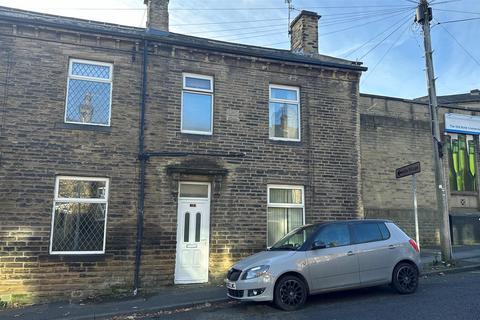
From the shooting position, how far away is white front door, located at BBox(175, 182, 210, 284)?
10789 mm

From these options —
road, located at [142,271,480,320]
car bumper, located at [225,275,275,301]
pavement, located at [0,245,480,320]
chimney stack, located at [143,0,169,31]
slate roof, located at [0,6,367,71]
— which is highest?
chimney stack, located at [143,0,169,31]

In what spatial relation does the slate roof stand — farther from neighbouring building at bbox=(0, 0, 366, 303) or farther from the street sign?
the street sign

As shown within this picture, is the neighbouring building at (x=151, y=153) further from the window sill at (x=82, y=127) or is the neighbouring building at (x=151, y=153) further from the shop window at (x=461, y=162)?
the shop window at (x=461, y=162)

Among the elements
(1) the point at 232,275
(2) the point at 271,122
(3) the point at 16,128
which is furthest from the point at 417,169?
(3) the point at 16,128

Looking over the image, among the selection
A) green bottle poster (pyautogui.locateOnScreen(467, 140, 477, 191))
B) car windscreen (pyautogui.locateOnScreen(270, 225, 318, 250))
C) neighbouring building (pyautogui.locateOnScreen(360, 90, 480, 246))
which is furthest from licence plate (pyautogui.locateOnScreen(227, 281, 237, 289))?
green bottle poster (pyautogui.locateOnScreen(467, 140, 477, 191))

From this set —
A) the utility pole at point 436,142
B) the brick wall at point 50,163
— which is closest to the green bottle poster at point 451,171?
the utility pole at point 436,142

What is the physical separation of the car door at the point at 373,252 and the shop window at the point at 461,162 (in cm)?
1103

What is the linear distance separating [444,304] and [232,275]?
12.6 feet

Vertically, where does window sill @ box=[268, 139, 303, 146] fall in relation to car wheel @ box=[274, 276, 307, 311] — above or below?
above

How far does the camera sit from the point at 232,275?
324 inches

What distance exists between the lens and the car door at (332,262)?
8.05m

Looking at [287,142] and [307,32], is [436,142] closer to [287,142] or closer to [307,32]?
[287,142]

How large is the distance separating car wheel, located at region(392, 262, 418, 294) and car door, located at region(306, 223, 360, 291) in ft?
3.08

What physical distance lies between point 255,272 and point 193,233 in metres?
3.55
